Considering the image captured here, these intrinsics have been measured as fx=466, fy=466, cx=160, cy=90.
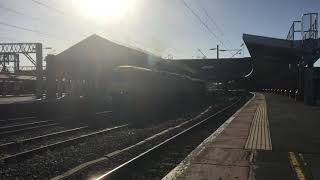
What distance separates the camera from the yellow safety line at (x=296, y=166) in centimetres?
916

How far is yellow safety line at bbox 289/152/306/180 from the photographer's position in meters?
9.16

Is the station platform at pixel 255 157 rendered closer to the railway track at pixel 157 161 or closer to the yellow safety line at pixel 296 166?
the yellow safety line at pixel 296 166

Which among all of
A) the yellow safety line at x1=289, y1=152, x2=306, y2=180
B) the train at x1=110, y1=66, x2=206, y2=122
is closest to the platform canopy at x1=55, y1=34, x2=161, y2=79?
the train at x1=110, y1=66, x2=206, y2=122

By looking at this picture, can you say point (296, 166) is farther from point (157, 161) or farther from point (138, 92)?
point (138, 92)

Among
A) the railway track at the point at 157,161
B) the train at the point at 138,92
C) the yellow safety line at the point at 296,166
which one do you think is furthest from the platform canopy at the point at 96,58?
the yellow safety line at the point at 296,166

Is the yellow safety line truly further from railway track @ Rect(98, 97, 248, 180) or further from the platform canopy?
the platform canopy

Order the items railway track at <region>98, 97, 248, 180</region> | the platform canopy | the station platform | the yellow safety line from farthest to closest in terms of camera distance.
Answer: the platform canopy
railway track at <region>98, 97, 248, 180</region>
the station platform
the yellow safety line

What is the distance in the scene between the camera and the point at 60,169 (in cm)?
1061

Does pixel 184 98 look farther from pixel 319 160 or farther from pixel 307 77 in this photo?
pixel 319 160

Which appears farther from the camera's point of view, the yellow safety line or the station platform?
the station platform

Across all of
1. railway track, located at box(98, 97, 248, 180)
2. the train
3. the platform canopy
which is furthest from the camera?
the platform canopy

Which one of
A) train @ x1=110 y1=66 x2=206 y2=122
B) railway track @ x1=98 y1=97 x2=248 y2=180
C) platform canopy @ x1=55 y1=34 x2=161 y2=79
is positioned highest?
platform canopy @ x1=55 y1=34 x2=161 y2=79

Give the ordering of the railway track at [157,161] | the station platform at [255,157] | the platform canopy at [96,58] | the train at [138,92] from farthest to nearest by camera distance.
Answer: the platform canopy at [96,58] → the train at [138,92] → the railway track at [157,161] → the station platform at [255,157]

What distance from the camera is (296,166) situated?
10289 mm
